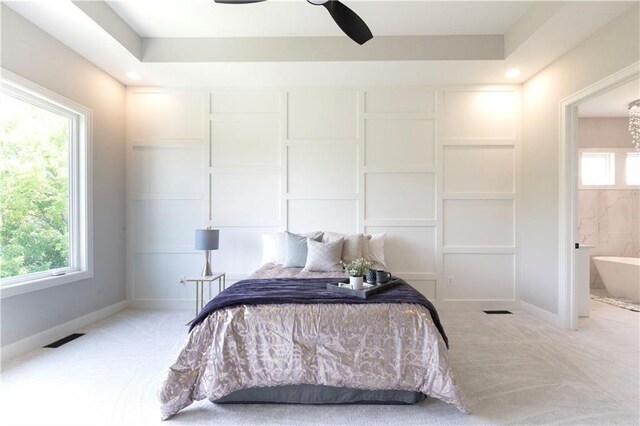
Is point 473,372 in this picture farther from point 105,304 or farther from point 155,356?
point 105,304

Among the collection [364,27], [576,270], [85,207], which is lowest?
[576,270]

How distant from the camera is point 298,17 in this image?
3.15 m

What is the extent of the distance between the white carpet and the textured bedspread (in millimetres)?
180

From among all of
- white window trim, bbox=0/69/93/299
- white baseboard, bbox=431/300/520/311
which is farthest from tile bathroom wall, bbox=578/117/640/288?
white window trim, bbox=0/69/93/299

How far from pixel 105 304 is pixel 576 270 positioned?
5381 millimetres

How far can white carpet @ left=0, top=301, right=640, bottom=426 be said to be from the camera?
192cm

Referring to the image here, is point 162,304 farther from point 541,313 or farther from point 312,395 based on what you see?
point 541,313

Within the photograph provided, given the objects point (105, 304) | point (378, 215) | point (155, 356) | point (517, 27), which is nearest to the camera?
point (155, 356)

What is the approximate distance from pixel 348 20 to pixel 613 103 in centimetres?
483

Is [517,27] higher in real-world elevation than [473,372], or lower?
higher

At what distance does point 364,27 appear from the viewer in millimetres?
2234

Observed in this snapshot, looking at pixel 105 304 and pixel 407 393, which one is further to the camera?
pixel 105 304

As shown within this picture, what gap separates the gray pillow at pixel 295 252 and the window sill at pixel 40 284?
2209mm

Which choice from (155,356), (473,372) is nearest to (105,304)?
(155,356)
